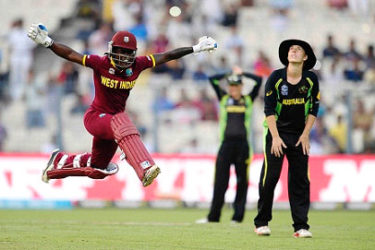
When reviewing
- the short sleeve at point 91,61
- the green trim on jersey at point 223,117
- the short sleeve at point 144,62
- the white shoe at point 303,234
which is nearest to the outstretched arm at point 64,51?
the short sleeve at point 91,61

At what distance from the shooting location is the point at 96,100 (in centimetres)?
1112

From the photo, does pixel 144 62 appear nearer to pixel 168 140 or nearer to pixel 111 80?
pixel 111 80

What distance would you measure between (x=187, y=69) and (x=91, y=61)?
12292mm

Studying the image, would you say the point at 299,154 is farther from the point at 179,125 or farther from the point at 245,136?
the point at 179,125

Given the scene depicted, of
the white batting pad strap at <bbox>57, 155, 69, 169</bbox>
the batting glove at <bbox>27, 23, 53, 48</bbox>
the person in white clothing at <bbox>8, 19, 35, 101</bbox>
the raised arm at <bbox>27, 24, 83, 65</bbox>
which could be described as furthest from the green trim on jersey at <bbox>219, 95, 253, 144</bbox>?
the person in white clothing at <bbox>8, 19, 35, 101</bbox>

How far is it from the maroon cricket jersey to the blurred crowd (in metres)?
8.33

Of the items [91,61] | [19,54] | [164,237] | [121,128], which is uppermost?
[19,54]

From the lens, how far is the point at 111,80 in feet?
35.4

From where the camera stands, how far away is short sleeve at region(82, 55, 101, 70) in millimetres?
10680

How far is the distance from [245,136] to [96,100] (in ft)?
13.2

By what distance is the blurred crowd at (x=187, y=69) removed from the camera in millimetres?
19500

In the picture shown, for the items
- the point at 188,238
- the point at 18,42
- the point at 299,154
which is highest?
the point at 18,42

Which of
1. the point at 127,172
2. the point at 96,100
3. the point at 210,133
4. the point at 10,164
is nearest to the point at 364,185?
the point at 210,133

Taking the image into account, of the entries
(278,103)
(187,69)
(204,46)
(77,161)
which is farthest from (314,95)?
(187,69)
